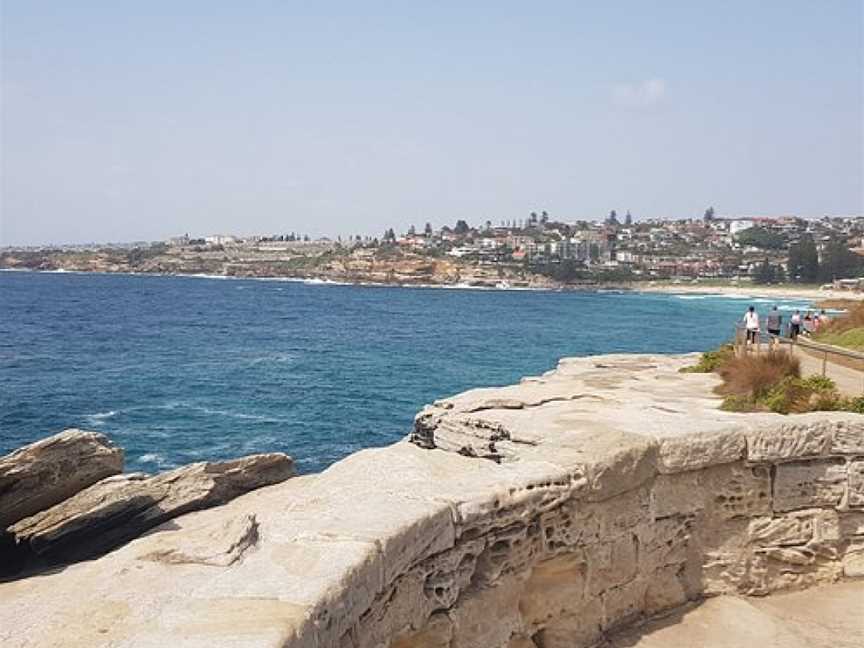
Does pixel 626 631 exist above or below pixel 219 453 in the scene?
above

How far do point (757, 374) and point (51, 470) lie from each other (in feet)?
30.8

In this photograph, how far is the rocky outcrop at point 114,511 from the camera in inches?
375

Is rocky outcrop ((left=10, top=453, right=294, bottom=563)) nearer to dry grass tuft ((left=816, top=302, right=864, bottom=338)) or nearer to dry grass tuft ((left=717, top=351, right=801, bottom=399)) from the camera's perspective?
dry grass tuft ((left=717, top=351, right=801, bottom=399))

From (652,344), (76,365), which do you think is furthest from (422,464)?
(652,344)

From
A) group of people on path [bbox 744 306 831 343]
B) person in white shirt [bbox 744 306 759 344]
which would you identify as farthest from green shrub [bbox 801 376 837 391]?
person in white shirt [bbox 744 306 759 344]

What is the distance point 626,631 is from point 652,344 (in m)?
49.2

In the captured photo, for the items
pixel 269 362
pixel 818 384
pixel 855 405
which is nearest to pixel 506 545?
pixel 855 405

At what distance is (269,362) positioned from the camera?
45188mm

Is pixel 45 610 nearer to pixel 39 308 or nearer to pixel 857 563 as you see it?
pixel 857 563

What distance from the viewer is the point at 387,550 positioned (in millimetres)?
5520

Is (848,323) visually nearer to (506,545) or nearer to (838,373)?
(838,373)

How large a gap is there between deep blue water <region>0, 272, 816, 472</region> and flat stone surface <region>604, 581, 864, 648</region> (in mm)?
14584

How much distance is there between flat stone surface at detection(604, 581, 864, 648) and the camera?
7719 mm

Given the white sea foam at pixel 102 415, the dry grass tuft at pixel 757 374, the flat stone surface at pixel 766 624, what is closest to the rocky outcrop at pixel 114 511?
the flat stone surface at pixel 766 624
